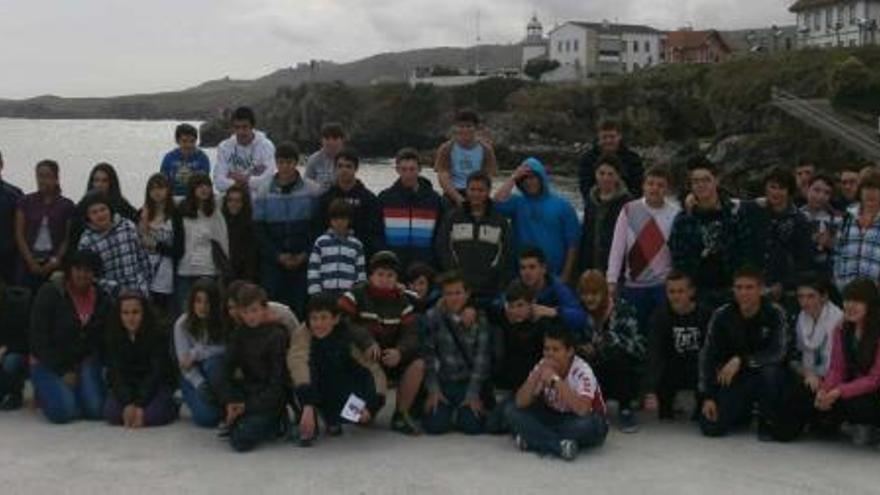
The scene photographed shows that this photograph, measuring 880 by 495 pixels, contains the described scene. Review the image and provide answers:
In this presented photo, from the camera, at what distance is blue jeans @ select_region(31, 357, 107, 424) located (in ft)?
24.0

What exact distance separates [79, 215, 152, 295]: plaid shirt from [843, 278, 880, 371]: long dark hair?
17.0 feet

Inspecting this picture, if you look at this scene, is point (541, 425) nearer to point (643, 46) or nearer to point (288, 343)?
point (288, 343)

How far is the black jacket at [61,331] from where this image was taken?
7.39m

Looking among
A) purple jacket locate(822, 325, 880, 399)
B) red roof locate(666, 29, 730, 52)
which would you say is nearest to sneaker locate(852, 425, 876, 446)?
purple jacket locate(822, 325, 880, 399)

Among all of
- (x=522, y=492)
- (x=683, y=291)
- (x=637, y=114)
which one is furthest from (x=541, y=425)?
(x=637, y=114)

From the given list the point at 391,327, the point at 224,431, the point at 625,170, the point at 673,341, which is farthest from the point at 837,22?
the point at 224,431

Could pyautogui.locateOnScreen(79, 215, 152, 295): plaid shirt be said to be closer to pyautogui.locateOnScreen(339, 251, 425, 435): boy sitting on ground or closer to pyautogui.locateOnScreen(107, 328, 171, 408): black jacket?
pyautogui.locateOnScreen(107, 328, 171, 408): black jacket

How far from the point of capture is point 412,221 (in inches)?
340

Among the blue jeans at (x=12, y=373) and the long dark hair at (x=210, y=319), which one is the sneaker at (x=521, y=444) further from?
the blue jeans at (x=12, y=373)

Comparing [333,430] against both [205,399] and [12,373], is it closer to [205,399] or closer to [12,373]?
[205,399]

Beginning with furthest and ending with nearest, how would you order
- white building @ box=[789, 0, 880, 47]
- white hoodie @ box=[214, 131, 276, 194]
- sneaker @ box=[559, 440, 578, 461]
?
white building @ box=[789, 0, 880, 47] < white hoodie @ box=[214, 131, 276, 194] < sneaker @ box=[559, 440, 578, 461]

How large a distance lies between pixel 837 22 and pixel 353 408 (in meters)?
88.9

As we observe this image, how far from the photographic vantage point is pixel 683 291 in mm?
7352

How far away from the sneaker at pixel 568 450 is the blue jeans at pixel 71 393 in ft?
10.7
